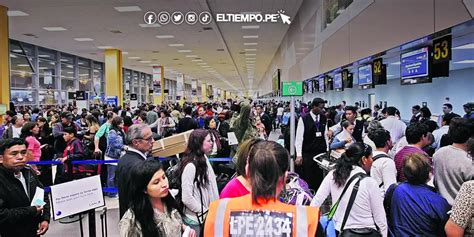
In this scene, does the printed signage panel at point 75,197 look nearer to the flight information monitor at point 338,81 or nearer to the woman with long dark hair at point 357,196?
the woman with long dark hair at point 357,196

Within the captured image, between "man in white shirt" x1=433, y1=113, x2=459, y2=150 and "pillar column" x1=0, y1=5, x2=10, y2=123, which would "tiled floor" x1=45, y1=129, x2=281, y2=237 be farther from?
"pillar column" x1=0, y1=5, x2=10, y2=123

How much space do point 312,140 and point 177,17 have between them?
837 cm

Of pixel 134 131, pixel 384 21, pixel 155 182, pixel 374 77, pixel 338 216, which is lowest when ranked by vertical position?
pixel 338 216

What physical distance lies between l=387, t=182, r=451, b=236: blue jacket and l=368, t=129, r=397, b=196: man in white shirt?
458 mm

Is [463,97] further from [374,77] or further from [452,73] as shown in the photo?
[374,77]

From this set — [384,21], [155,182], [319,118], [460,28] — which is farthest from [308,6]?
[155,182]

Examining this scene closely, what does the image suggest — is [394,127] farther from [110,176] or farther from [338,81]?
[110,176]

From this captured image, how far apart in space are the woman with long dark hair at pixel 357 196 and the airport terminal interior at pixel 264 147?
10 mm

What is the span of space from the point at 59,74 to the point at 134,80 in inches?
580

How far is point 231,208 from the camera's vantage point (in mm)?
1641

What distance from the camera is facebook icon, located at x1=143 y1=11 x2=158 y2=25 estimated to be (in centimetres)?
1286

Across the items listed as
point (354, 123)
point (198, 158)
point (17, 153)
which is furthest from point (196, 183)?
point (354, 123)

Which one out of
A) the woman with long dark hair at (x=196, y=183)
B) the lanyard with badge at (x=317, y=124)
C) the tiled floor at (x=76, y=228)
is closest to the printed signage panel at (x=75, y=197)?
the woman with long dark hair at (x=196, y=183)

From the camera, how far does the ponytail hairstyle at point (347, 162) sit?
A: 3.11 meters
